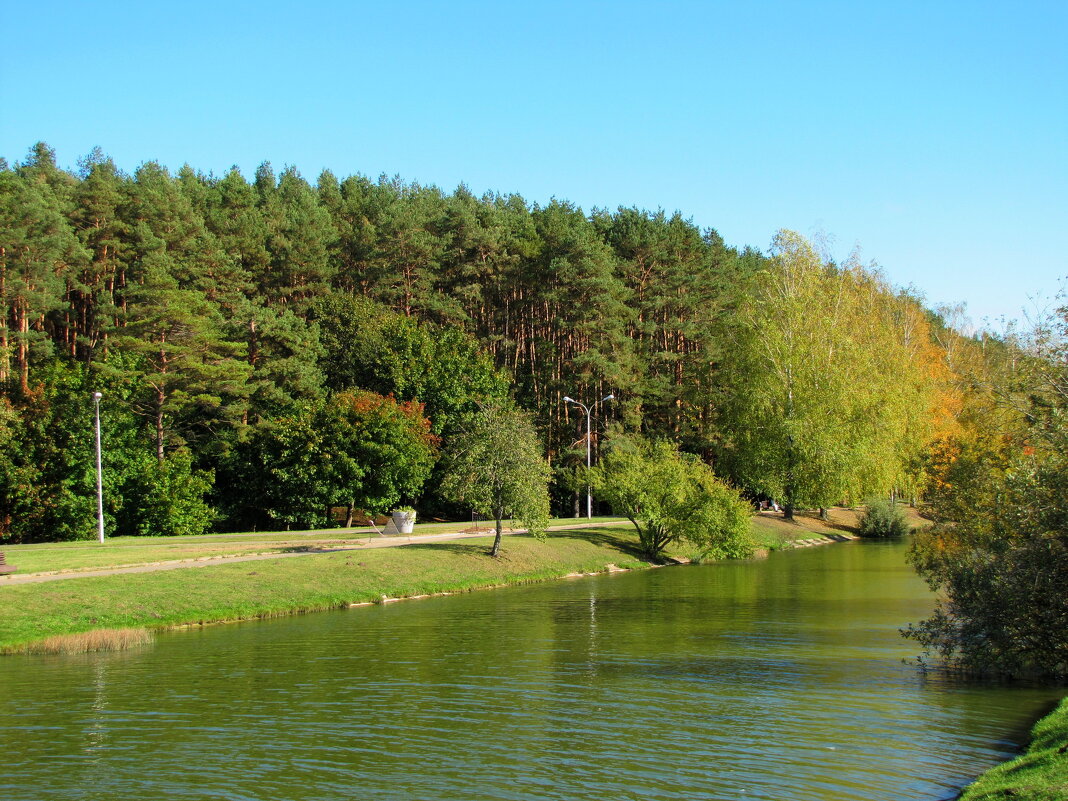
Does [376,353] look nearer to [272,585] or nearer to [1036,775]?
[272,585]

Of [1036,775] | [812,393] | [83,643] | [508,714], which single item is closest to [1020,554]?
[1036,775]

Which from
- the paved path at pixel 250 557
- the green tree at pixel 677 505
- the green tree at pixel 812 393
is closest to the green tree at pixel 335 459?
the paved path at pixel 250 557

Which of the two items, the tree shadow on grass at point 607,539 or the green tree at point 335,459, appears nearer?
the tree shadow on grass at point 607,539

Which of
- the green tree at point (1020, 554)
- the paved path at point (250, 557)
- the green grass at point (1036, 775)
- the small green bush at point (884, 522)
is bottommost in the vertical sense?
the small green bush at point (884, 522)

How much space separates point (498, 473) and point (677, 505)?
10.4m

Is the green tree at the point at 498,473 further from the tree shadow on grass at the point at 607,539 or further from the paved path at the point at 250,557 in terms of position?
the tree shadow on grass at the point at 607,539

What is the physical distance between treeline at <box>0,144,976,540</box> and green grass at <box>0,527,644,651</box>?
15301mm

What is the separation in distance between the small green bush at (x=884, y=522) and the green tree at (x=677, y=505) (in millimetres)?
19312

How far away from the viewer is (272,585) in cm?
3275

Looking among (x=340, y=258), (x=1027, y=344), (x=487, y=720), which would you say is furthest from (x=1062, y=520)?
(x=340, y=258)

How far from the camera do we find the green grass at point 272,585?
26859 mm

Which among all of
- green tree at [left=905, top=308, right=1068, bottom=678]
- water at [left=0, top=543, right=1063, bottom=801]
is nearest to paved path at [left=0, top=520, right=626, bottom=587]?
water at [left=0, top=543, right=1063, bottom=801]

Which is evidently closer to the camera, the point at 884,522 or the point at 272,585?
the point at 272,585

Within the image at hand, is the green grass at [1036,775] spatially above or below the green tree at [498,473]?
below
